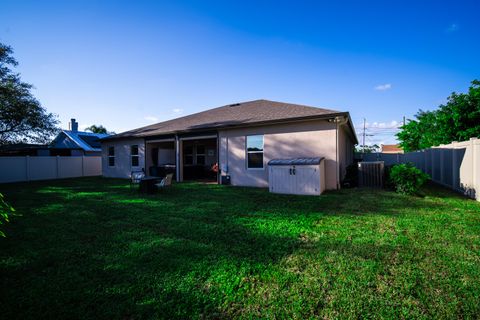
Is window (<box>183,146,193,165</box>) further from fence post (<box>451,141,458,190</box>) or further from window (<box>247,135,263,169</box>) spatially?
fence post (<box>451,141,458,190</box>)

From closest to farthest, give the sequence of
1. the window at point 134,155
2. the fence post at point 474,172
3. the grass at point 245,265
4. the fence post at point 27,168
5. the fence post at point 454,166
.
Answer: the grass at point 245,265
the fence post at point 474,172
the fence post at point 454,166
the window at point 134,155
the fence post at point 27,168

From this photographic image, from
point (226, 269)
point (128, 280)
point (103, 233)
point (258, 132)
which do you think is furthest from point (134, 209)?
point (258, 132)

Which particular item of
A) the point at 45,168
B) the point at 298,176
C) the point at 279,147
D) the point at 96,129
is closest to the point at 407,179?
the point at 298,176

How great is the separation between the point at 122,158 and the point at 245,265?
1601 centimetres

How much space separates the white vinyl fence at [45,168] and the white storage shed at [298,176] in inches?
705

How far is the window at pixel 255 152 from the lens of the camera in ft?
35.2

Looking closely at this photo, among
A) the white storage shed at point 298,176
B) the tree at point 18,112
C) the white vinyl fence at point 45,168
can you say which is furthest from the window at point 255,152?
the tree at point 18,112

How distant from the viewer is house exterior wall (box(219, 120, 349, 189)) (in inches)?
358

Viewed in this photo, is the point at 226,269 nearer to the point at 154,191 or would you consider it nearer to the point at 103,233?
the point at 103,233

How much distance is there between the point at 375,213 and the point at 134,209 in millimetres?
6558

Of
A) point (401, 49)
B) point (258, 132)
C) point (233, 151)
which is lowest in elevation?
point (233, 151)

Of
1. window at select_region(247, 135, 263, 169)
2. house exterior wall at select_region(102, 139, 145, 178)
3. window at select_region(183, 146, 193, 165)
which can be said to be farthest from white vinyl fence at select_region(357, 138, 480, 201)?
house exterior wall at select_region(102, 139, 145, 178)

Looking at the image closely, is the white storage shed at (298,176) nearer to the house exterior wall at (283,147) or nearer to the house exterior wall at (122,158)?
the house exterior wall at (283,147)

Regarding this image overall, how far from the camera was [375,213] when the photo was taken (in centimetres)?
559
